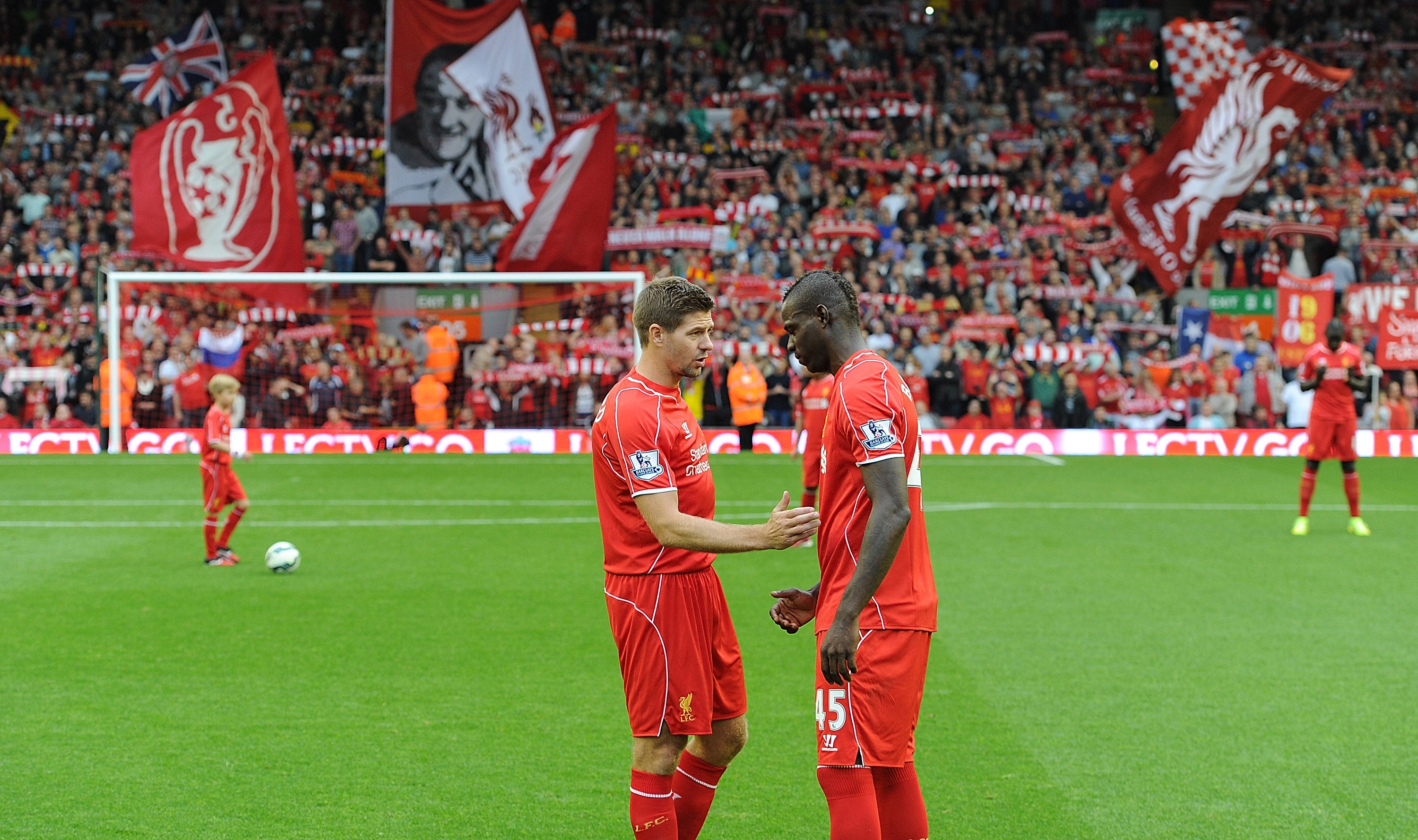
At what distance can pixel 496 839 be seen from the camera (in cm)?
508

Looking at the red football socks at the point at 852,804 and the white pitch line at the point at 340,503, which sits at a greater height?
the red football socks at the point at 852,804

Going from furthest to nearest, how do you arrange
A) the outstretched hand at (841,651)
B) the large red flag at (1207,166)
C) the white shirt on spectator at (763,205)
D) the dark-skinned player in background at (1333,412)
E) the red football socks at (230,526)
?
the white shirt on spectator at (763,205)
the large red flag at (1207,166)
the dark-skinned player in background at (1333,412)
the red football socks at (230,526)
the outstretched hand at (841,651)

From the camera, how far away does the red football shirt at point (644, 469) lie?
427cm

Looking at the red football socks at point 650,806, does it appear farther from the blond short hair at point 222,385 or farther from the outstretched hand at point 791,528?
the blond short hair at point 222,385

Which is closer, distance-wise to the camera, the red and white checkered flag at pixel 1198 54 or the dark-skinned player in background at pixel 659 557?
the dark-skinned player in background at pixel 659 557

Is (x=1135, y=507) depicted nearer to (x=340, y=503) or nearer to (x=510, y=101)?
(x=340, y=503)

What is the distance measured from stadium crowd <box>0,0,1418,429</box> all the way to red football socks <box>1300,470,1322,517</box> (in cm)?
295

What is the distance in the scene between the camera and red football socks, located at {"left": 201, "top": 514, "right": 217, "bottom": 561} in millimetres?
11250

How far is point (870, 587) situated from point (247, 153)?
1863cm

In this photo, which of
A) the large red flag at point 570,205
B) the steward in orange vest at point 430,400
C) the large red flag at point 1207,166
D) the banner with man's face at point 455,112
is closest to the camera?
the large red flag at point 570,205

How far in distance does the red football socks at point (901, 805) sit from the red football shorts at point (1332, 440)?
10213 millimetres

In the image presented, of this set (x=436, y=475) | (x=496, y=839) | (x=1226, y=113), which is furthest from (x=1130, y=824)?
(x=1226, y=113)

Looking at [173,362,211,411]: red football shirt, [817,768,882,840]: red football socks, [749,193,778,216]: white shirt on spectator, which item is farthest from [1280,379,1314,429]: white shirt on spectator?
[817,768,882,840]: red football socks

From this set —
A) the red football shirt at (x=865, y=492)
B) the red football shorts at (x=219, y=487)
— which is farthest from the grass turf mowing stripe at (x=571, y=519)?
the red football shirt at (x=865, y=492)
